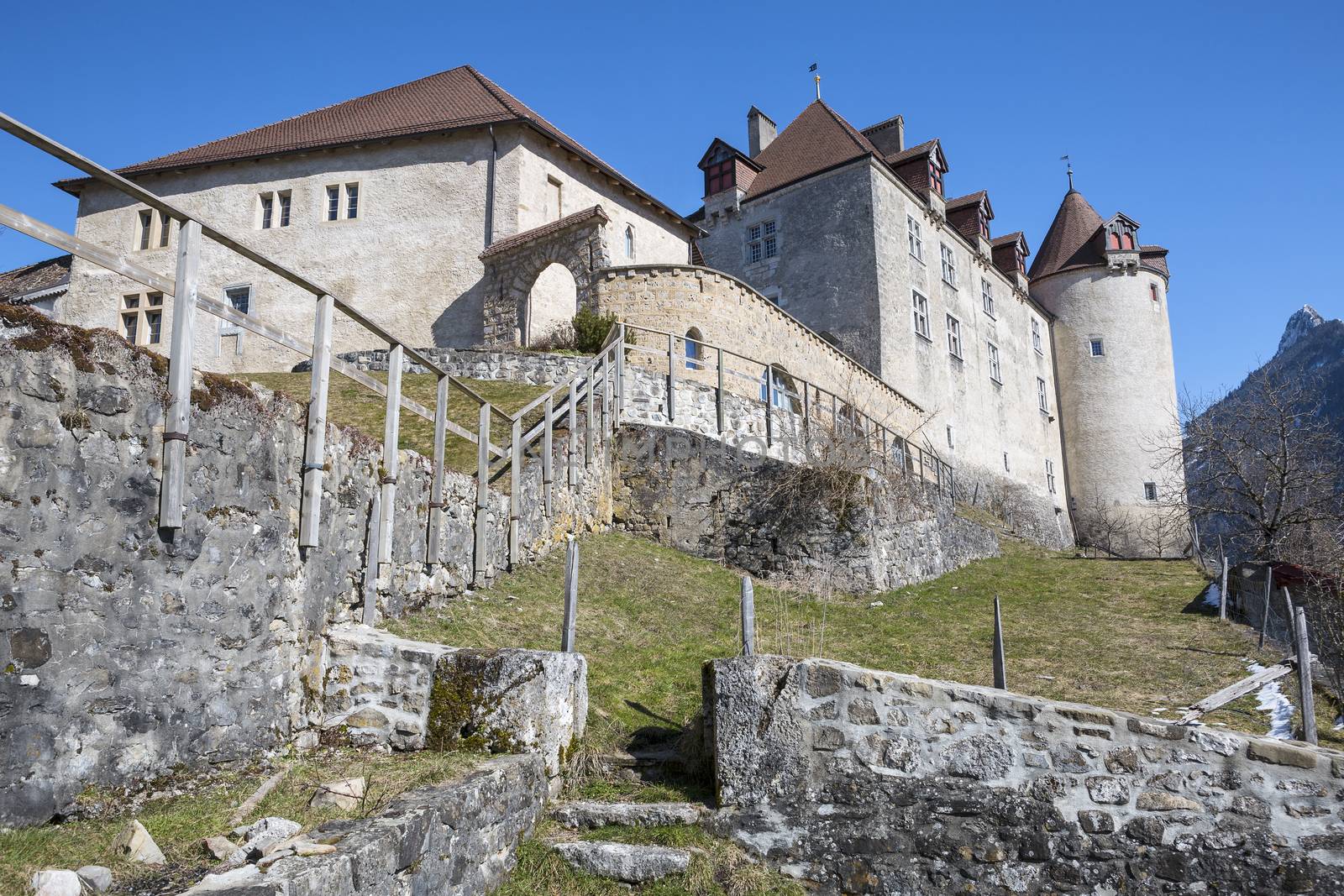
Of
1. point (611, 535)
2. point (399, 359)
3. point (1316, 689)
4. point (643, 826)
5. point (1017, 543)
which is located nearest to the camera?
point (643, 826)

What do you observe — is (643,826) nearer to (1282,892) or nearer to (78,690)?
(78,690)

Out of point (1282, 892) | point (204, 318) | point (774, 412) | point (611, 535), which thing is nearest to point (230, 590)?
point (1282, 892)

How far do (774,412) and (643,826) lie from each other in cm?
1340

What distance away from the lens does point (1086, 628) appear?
1426cm

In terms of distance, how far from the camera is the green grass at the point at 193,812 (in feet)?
13.3

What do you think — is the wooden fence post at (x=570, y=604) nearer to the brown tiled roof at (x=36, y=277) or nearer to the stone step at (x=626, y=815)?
the stone step at (x=626, y=815)

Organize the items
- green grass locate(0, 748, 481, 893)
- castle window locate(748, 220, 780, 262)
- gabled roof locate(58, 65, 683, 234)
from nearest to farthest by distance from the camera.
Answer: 1. green grass locate(0, 748, 481, 893)
2. gabled roof locate(58, 65, 683, 234)
3. castle window locate(748, 220, 780, 262)

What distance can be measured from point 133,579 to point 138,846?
56.3 inches

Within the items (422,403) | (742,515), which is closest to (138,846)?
(742,515)

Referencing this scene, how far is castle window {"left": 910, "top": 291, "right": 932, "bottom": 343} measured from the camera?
110ft

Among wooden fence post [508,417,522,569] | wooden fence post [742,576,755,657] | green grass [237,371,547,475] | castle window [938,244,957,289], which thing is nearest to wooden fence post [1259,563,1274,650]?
wooden fence post [742,576,755,657]

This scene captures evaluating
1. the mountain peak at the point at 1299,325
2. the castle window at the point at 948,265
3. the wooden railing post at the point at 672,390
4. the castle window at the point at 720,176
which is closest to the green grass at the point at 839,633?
the wooden railing post at the point at 672,390

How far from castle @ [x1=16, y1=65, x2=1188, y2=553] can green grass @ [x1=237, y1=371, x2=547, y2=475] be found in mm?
2380

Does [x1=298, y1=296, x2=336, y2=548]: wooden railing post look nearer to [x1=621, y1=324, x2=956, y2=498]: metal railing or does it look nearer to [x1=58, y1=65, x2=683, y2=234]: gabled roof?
[x1=621, y1=324, x2=956, y2=498]: metal railing
